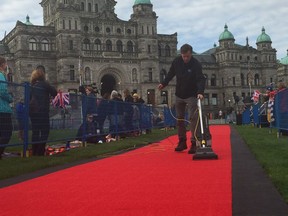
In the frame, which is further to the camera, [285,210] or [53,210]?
[53,210]

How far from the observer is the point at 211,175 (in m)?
5.75

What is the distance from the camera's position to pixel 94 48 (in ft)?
221

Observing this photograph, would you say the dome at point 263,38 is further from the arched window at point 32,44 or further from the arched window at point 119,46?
the arched window at point 32,44

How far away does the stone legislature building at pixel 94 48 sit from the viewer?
63906 millimetres

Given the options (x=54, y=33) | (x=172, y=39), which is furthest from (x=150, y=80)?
(x=54, y=33)

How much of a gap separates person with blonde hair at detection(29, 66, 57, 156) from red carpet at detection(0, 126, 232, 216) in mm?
2877

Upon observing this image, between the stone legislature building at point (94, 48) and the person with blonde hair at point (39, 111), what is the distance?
160 feet

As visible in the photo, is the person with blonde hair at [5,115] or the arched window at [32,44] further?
the arched window at [32,44]

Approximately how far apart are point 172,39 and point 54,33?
70.8ft

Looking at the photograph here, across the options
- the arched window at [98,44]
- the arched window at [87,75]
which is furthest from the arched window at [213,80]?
the arched window at [87,75]

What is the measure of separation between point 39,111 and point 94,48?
58582 mm

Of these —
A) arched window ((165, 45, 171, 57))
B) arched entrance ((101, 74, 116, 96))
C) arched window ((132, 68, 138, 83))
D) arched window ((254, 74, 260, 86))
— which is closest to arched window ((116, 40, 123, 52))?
arched window ((132, 68, 138, 83))

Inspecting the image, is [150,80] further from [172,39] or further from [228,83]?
[228,83]

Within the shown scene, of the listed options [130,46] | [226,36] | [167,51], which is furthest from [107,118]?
[226,36]
